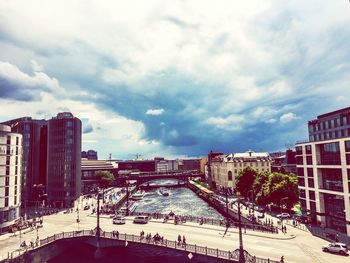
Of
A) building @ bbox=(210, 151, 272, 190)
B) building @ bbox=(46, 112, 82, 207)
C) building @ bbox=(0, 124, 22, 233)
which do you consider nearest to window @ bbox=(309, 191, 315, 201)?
building @ bbox=(210, 151, 272, 190)

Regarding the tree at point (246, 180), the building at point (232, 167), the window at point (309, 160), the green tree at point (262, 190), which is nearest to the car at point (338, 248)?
the window at point (309, 160)

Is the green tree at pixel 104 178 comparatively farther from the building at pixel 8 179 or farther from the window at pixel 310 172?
the window at pixel 310 172

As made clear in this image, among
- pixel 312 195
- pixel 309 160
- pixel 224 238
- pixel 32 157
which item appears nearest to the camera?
pixel 224 238

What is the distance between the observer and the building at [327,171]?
195 feet

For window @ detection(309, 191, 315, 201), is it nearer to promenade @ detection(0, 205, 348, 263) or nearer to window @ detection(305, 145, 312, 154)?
window @ detection(305, 145, 312, 154)

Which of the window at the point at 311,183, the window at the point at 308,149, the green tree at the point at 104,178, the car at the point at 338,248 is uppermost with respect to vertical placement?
the window at the point at 308,149

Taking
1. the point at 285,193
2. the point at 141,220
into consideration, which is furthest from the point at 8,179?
the point at 285,193

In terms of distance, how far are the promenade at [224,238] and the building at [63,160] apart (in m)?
40.3

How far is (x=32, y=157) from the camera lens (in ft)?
422

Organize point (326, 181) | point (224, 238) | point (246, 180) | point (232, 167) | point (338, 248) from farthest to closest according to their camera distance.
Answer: point (232, 167)
point (246, 180)
point (326, 181)
point (224, 238)
point (338, 248)

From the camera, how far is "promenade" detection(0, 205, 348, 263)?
46.6 meters

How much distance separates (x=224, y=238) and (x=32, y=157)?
337ft

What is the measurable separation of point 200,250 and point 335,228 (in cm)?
3360

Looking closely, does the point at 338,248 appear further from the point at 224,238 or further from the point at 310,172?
A: the point at 310,172
